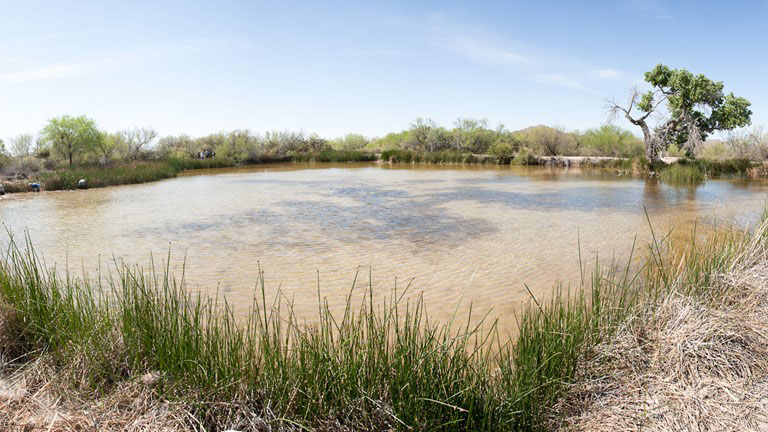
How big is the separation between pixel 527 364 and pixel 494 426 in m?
0.40

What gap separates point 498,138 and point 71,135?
35.3m

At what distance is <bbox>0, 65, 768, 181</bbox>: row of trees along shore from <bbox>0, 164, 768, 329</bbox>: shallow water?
5.17 metres

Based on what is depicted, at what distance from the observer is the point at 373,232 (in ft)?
28.1

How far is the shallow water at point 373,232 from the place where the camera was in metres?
5.49

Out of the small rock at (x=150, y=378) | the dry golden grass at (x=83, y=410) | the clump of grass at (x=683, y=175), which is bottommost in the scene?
the dry golden grass at (x=83, y=410)

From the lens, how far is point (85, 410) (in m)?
2.32

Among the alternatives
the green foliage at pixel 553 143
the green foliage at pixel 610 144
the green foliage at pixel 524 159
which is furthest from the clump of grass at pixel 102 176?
the green foliage at pixel 610 144

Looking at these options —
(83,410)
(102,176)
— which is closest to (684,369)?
(83,410)

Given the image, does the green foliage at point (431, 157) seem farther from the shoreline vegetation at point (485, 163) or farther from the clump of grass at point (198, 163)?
the clump of grass at point (198, 163)

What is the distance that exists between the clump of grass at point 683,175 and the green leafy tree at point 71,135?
93.4ft

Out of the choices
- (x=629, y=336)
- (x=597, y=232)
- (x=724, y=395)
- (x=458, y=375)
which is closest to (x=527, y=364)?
(x=458, y=375)

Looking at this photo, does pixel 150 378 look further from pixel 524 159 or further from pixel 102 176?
pixel 524 159

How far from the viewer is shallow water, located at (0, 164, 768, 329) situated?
18.0ft

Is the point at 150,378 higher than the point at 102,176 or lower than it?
lower
